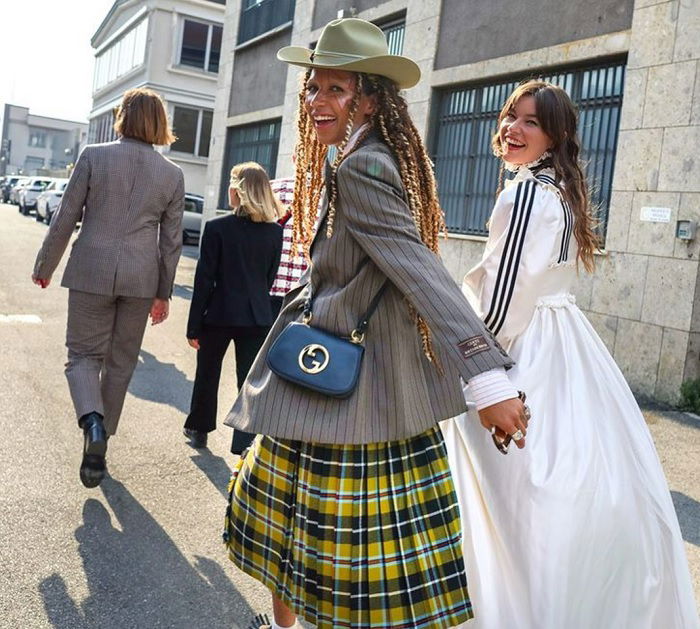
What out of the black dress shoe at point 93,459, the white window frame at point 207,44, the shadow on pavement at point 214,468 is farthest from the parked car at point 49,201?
the black dress shoe at point 93,459

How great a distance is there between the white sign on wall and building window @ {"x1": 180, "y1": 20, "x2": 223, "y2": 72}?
99.7 feet

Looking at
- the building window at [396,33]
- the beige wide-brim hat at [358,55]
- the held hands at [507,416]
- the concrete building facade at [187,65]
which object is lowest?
the held hands at [507,416]

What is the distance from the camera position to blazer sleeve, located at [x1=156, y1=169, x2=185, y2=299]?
4.59 metres

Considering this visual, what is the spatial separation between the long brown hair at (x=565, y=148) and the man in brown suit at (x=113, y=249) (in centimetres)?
219

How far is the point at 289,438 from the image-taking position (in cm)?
222

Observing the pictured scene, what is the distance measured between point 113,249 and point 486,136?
24.3 feet

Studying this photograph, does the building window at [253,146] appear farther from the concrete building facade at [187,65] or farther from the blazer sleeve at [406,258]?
the blazer sleeve at [406,258]

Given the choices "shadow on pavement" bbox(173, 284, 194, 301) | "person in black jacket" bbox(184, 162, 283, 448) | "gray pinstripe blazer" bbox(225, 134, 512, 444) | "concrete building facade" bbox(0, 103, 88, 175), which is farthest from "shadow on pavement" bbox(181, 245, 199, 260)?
"concrete building facade" bbox(0, 103, 88, 175)

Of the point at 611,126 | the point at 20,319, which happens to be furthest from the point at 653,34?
the point at 20,319

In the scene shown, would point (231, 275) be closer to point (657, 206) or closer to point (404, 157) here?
point (404, 157)

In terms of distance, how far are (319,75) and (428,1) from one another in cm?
1013

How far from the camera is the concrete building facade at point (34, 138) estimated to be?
106438 millimetres

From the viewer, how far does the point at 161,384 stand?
23.4 ft

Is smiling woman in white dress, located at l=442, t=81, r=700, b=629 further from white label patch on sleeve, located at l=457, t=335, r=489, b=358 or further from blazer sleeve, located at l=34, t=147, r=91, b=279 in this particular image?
blazer sleeve, located at l=34, t=147, r=91, b=279
